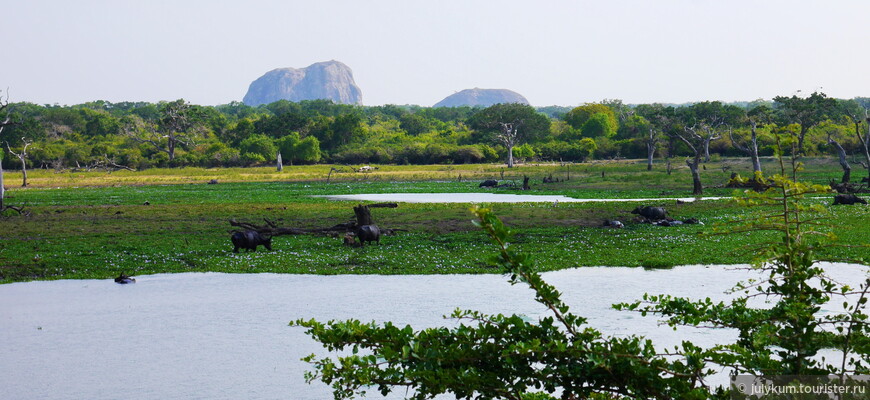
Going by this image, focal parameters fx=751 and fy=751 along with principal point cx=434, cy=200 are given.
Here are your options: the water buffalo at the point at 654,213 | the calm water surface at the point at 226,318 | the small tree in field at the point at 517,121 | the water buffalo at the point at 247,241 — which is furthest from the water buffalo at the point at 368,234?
the small tree in field at the point at 517,121

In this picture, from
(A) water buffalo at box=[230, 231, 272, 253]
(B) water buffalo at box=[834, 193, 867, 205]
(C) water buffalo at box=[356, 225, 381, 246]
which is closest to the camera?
(A) water buffalo at box=[230, 231, 272, 253]

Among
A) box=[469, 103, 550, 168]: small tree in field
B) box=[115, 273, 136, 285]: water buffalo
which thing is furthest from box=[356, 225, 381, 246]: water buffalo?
box=[469, 103, 550, 168]: small tree in field

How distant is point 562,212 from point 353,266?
15.3 m

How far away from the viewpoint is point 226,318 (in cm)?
1332

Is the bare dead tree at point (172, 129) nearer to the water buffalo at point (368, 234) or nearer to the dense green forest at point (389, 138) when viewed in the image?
the dense green forest at point (389, 138)

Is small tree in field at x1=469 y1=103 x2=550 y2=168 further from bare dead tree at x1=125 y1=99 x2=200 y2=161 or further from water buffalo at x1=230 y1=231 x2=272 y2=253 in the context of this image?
water buffalo at x1=230 y1=231 x2=272 y2=253

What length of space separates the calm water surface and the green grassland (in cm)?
126

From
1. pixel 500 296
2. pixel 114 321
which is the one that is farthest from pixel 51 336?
pixel 500 296

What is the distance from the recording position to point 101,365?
1055 centimetres

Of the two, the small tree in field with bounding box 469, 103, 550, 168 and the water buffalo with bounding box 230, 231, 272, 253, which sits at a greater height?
the small tree in field with bounding box 469, 103, 550, 168

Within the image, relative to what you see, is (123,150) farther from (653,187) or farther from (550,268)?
(550,268)

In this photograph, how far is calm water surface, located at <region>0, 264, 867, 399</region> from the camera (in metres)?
9.77

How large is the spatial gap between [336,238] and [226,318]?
1110cm

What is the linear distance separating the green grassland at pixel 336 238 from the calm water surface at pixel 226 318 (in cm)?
126
